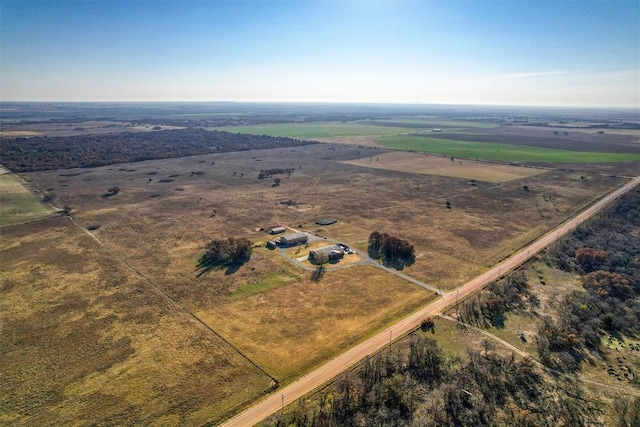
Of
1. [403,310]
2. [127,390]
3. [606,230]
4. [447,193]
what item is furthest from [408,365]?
[447,193]

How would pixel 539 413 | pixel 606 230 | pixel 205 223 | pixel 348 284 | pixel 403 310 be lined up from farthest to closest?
pixel 205 223 → pixel 606 230 → pixel 348 284 → pixel 403 310 → pixel 539 413

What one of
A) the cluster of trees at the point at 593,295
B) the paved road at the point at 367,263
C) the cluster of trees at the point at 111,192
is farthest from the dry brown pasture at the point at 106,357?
the cluster of trees at the point at 111,192

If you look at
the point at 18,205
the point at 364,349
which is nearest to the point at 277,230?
the point at 364,349

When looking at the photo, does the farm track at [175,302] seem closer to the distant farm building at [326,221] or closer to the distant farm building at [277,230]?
the distant farm building at [277,230]

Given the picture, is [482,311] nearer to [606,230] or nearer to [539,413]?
[539,413]

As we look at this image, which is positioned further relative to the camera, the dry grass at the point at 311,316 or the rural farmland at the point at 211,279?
the dry grass at the point at 311,316

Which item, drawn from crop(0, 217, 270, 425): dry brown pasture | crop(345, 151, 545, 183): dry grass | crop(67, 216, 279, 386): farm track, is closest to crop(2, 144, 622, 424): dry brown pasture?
crop(0, 217, 270, 425): dry brown pasture
